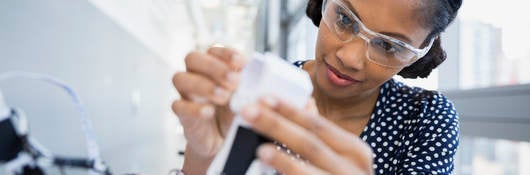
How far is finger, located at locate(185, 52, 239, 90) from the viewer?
37 centimetres

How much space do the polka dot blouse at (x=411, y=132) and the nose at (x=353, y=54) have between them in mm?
178

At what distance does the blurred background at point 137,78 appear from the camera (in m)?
0.43

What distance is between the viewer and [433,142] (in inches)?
27.6

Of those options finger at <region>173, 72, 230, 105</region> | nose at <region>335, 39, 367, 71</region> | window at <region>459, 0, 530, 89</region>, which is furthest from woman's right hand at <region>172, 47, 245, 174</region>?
window at <region>459, 0, 530, 89</region>

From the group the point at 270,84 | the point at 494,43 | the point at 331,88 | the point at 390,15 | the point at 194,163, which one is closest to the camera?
the point at 270,84

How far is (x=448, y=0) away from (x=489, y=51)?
0.54 meters

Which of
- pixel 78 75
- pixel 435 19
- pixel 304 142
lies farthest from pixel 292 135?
pixel 435 19

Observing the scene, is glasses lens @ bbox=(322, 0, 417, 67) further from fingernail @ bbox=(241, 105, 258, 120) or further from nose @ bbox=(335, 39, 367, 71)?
fingernail @ bbox=(241, 105, 258, 120)

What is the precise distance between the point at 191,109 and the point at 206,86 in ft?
0.10

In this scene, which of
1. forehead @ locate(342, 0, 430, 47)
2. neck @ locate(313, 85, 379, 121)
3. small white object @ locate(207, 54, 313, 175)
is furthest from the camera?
neck @ locate(313, 85, 379, 121)

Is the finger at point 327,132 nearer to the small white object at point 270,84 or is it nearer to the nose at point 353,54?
the small white object at point 270,84

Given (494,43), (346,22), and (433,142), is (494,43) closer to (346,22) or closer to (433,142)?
(433,142)

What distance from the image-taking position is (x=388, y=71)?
2.31 ft

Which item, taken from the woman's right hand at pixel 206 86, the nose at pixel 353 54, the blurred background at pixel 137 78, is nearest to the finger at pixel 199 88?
the woman's right hand at pixel 206 86
